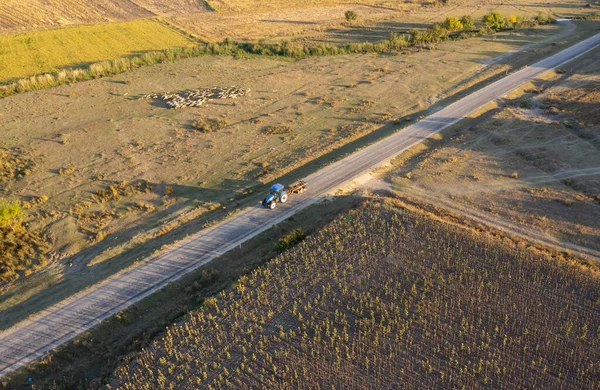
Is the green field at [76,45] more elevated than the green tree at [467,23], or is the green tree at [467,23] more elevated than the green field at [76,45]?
the green field at [76,45]

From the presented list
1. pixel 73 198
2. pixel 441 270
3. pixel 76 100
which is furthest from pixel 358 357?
pixel 76 100

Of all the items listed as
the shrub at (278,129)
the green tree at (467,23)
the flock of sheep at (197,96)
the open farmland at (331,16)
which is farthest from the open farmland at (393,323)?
the green tree at (467,23)

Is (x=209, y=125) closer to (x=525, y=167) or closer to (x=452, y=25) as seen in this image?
(x=525, y=167)

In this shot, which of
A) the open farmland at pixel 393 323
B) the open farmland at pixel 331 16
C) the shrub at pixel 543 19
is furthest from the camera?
the shrub at pixel 543 19

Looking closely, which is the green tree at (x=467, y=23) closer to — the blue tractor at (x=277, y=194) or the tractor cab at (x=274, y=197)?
the blue tractor at (x=277, y=194)

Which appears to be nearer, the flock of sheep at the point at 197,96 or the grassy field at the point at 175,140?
the grassy field at the point at 175,140

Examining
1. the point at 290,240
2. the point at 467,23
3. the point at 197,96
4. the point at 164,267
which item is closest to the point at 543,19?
the point at 467,23

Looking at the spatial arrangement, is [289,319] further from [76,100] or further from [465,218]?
[76,100]
